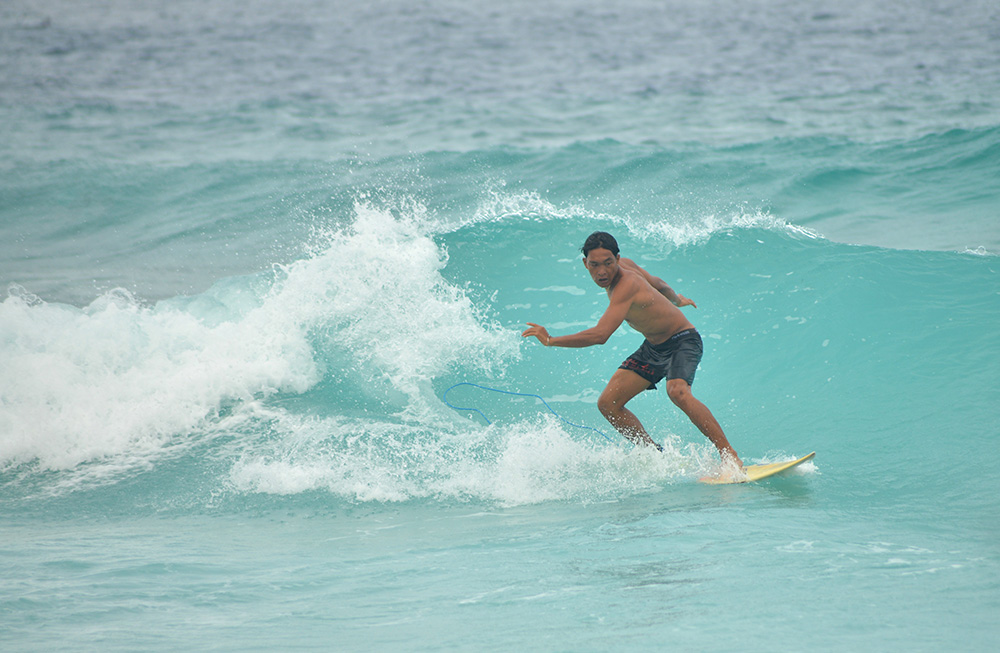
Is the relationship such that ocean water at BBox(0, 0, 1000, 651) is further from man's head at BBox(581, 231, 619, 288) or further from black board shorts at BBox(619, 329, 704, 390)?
man's head at BBox(581, 231, 619, 288)

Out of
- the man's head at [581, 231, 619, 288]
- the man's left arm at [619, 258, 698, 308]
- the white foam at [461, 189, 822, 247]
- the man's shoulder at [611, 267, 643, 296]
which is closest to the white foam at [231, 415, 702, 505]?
the man's left arm at [619, 258, 698, 308]

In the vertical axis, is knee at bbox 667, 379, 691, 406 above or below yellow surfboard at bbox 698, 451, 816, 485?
above

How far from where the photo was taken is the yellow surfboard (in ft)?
16.8

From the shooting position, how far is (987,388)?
253 inches

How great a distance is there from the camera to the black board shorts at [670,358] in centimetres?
528

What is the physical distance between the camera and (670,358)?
211 inches

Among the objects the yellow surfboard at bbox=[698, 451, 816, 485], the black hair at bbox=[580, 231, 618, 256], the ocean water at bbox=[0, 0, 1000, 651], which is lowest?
the yellow surfboard at bbox=[698, 451, 816, 485]

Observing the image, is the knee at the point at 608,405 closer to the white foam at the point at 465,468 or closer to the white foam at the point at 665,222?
the white foam at the point at 465,468

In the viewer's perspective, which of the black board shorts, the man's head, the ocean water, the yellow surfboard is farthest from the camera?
the black board shorts

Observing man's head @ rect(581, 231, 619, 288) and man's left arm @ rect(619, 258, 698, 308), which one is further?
man's left arm @ rect(619, 258, 698, 308)

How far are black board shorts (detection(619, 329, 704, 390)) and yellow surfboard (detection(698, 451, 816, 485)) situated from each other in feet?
2.28

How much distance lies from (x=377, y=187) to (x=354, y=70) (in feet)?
47.2

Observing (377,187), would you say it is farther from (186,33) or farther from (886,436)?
(186,33)

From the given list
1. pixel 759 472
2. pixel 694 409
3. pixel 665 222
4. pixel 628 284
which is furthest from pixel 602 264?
pixel 665 222
